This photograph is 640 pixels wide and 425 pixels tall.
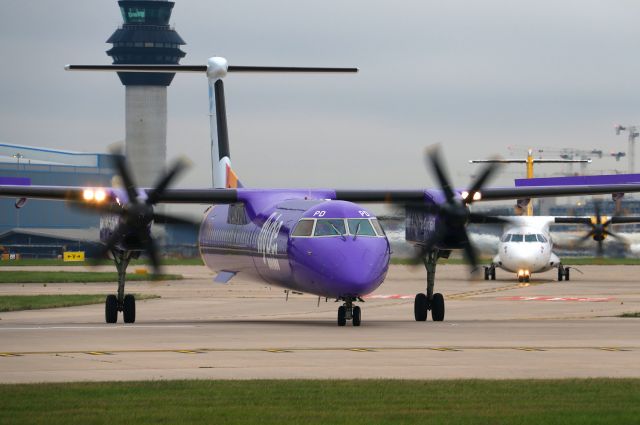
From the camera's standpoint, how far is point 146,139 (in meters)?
197

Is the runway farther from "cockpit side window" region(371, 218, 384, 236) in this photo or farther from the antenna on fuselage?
the antenna on fuselage

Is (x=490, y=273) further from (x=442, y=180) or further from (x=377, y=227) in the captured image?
(x=377, y=227)

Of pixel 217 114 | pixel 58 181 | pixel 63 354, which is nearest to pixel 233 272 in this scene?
pixel 217 114

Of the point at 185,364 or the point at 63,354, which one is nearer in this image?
the point at 185,364

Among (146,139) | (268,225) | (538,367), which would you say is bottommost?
(538,367)

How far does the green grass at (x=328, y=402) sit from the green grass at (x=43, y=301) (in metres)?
23.7

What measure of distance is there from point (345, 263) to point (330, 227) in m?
1.34

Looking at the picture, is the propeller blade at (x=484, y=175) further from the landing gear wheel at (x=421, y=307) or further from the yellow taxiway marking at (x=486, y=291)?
the yellow taxiway marking at (x=486, y=291)

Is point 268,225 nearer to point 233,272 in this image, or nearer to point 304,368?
point 233,272

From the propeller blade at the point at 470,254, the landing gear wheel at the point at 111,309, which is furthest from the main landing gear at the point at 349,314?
the landing gear wheel at the point at 111,309

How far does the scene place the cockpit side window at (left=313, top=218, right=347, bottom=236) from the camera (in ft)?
94.9

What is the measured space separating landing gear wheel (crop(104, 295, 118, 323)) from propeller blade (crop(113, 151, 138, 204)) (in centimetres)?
315

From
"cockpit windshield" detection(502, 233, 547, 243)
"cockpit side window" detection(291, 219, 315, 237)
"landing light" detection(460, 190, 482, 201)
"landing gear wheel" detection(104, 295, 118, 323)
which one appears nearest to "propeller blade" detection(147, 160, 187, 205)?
"landing gear wheel" detection(104, 295, 118, 323)

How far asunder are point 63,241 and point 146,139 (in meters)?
42.4
